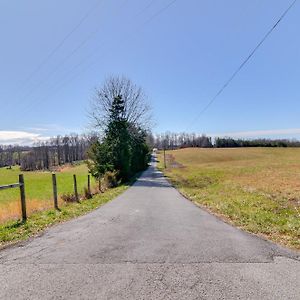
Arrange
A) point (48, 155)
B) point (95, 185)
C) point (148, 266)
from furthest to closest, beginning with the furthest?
point (48, 155), point (95, 185), point (148, 266)

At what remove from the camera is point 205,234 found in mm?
7617

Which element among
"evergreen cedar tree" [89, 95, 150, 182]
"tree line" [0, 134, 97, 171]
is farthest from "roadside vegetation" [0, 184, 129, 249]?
"tree line" [0, 134, 97, 171]

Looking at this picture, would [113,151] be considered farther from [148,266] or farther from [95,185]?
[148,266]

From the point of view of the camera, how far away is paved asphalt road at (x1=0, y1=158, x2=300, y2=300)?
414 centimetres

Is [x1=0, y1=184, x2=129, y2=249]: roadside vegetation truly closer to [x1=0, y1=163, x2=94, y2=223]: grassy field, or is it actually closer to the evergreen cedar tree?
[x1=0, y1=163, x2=94, y2=223]: grassy field

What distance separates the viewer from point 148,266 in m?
5.09

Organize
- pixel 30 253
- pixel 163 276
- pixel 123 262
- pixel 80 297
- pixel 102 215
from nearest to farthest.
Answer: pixel 80 297 < pixel 163 276 < pixel 123 262 < pixel 30 253 < pixel 102 215

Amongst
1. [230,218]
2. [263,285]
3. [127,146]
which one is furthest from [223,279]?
[127,146]

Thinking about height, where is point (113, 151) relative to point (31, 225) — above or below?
above

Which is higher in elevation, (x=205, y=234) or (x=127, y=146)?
(x=127, y=146)

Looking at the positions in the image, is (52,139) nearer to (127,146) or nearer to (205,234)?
(127,146)

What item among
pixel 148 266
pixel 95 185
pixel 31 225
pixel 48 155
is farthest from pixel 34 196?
pixel 48 155

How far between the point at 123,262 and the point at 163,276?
2.98 ft

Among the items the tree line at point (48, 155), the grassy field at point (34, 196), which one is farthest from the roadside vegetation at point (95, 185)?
the tree line at point (48, 155)
